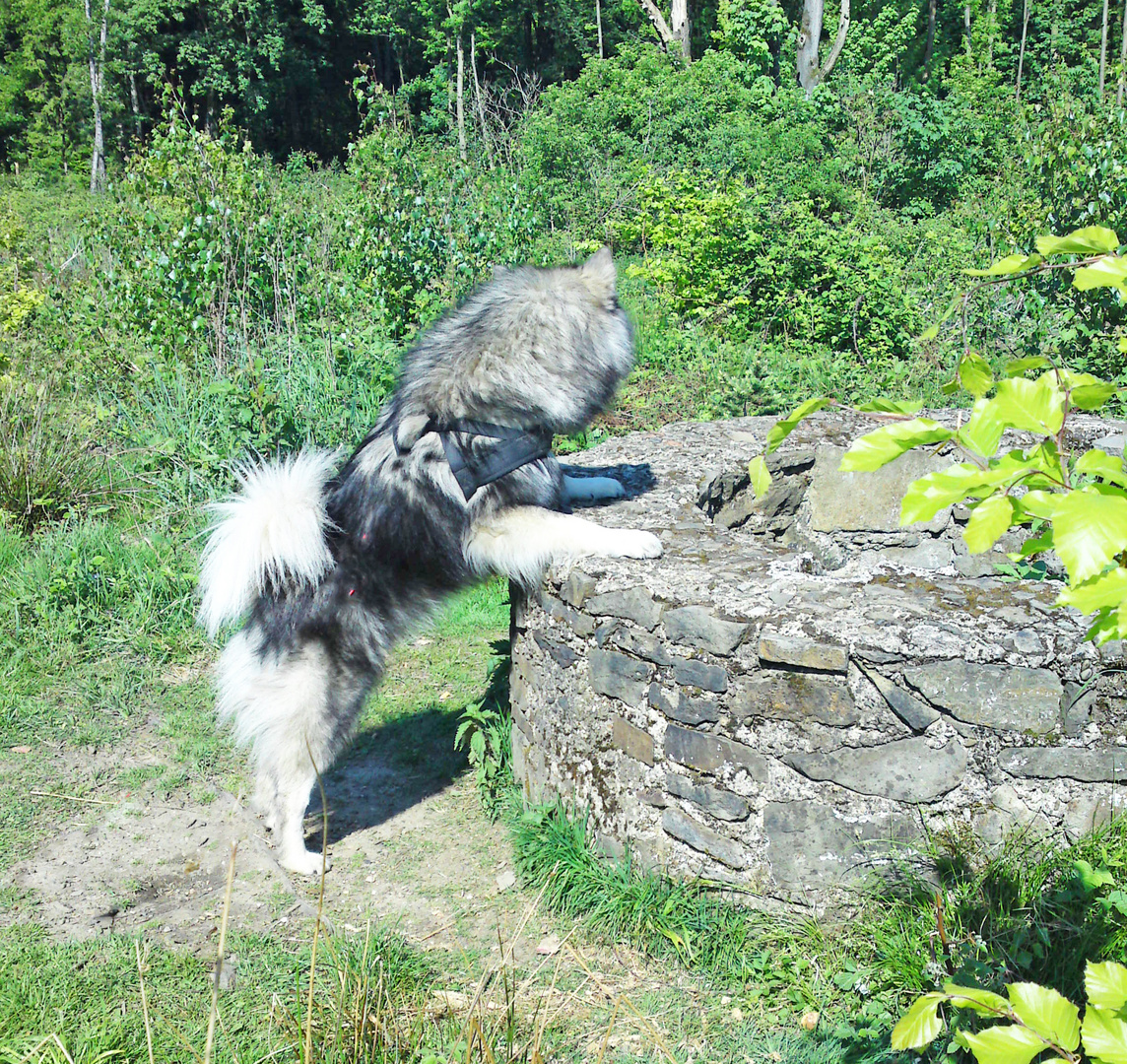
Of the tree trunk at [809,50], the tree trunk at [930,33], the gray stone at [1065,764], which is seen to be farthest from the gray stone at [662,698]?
the tree trunk at [930,33]

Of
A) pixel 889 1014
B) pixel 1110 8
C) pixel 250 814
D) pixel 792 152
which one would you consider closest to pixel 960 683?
pixel 889 1014

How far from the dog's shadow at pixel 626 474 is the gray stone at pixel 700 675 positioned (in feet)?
4.26

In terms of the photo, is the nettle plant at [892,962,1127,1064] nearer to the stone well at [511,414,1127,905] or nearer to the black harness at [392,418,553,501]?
the stone well at [511,414,1127,905]

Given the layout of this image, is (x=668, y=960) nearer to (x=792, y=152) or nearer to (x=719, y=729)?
(x=719, y=729)

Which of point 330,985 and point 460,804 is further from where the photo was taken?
point 460,804

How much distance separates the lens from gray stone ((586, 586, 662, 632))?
10.5 ft

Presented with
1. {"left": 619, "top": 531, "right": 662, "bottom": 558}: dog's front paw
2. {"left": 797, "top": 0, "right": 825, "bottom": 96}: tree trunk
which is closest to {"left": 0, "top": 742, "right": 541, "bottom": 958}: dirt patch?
{"left": 619, "top": 531, "right": 662, "bottom": 558}: dog's front paw

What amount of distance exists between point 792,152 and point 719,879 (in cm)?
1475

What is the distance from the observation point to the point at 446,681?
547 centimetres

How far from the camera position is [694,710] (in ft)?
10.2

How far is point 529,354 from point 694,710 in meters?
1.52

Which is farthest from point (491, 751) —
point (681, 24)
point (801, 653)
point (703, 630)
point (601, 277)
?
point (681, 24)

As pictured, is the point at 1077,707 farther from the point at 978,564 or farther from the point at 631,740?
the point at 978,564

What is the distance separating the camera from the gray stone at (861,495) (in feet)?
15.5
